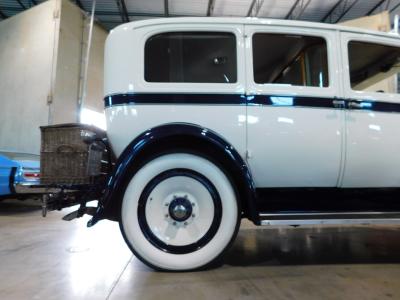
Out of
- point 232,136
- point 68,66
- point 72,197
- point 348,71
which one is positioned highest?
point 68,66

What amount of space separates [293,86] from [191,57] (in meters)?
0.75

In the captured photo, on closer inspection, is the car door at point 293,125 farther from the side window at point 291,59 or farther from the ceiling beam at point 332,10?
the ceiling beam at point 332,10

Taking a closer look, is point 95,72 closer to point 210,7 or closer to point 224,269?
point 210,7

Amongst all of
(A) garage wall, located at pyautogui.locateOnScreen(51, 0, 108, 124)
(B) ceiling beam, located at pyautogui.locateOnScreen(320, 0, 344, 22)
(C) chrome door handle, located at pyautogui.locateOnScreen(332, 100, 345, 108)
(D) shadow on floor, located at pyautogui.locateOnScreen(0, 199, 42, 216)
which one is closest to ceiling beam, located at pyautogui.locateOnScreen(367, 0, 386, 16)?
(B) ceiling beam, located at pyautogui.locateOnScreen(320, 0, 344, 22)

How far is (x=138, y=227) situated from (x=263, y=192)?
0.88 m

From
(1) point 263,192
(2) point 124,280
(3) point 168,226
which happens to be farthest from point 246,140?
(2) point 124,280

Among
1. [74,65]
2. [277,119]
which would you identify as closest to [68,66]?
[74,65]

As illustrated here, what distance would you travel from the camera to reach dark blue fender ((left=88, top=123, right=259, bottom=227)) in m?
1.98

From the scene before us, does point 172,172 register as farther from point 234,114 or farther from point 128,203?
point 234,114

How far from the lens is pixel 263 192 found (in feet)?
7.29

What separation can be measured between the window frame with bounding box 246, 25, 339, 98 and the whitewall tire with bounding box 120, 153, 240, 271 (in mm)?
643

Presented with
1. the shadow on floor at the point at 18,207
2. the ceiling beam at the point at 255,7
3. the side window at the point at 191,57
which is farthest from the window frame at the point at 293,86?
the ceiling beam at the point at 255,7

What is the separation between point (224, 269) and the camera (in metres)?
2.08

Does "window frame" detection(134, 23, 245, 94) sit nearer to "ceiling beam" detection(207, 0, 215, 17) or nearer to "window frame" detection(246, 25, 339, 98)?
"window frame" detection(246, 25, 339, 98)
